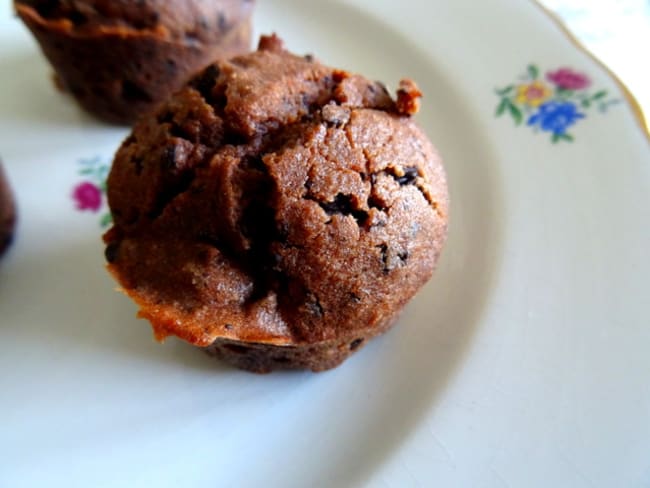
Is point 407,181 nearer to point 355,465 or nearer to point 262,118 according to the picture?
point 262,118

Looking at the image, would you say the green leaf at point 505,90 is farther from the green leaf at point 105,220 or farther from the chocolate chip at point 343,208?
the green leaf at point 105,220

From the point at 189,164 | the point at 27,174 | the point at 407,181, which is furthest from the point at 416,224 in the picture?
the point at 27,174

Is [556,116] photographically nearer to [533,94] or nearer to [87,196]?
[533,94]

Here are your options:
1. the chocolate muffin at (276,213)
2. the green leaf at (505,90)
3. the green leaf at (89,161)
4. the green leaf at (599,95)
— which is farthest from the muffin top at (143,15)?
the green leaf at (599,95)

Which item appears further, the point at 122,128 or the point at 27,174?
the point at 122,128

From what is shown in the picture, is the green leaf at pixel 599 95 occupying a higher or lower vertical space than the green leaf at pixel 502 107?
higher

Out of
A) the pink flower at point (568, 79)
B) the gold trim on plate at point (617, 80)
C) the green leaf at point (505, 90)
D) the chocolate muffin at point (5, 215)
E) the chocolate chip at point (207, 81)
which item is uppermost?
the gold trim on plate at point (617, 80)
